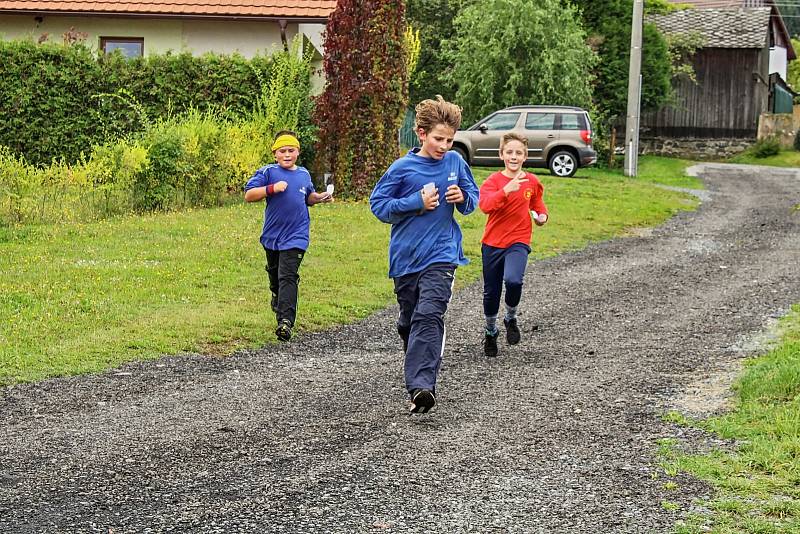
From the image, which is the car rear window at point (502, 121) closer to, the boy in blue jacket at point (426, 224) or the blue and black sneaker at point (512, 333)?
the blue and black sneaker at point (512, 333)

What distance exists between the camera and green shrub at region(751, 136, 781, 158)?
139 ft

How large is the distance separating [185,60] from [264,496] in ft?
52.2

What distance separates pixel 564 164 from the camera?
27.8 metres

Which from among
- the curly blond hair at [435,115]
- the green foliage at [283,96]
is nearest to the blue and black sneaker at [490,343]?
the curly blond hair at [435,115]

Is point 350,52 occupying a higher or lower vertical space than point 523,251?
higher

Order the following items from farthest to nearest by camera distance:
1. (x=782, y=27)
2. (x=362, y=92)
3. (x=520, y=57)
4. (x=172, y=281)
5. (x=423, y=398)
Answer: (x=782, y=27) → (x=520, y=57) → (x=362, y=92) → (x=172, y=281) → (x=423, y=398)

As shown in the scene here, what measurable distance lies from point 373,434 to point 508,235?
10.2 feet

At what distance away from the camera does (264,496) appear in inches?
208

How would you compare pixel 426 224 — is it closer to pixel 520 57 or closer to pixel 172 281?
pixel 172 281

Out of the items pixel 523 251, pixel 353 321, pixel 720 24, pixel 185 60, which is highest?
pixel 720 24

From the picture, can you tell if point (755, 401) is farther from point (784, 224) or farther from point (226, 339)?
point (784, 224)

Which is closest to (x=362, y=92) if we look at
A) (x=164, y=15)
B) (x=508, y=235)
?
(x=164, y=15)

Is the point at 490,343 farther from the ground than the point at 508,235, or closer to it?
closer to it

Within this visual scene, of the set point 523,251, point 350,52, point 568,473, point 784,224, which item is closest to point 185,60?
point 350,52
